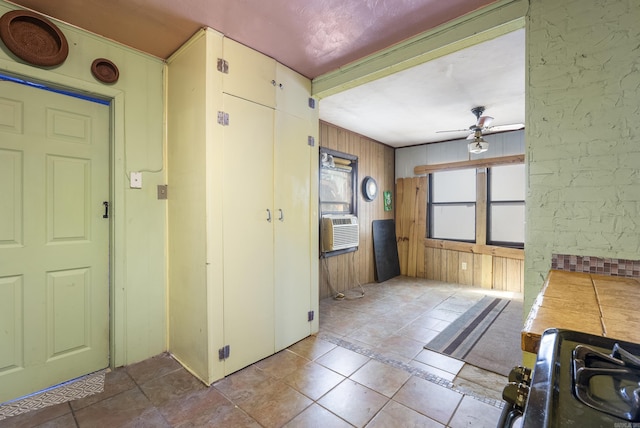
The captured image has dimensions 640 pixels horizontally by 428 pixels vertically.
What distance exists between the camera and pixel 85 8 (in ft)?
5.82

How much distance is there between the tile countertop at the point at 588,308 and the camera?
784mm

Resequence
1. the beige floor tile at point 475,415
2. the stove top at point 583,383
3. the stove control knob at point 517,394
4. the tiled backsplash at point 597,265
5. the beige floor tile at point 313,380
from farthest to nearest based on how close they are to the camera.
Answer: the beige floor tile at point 313,380 < the beige floor tile at point 475,415 < the tiled backsplash at point 597,265 < the stove control knob at point 517,394 < the stove top at point 583,383

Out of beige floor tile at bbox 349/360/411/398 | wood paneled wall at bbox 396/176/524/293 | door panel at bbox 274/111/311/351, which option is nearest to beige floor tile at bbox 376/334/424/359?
beige floor tile at bbox 349/360/411/398

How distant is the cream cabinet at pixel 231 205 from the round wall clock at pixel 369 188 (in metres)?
2.25

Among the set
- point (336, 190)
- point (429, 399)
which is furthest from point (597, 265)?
point (336, 190)

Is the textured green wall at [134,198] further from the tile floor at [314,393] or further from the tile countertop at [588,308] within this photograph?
the tile countertop at [588,308]

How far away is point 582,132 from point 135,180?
9.36 ft

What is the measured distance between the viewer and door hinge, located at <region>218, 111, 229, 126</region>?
2.02m

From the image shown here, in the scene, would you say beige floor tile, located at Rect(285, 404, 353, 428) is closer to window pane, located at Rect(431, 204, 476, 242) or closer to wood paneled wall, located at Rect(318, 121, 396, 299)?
wood paneled wall, located at Rect(318, 121, 396, 299)

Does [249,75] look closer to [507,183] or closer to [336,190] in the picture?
[336,190]

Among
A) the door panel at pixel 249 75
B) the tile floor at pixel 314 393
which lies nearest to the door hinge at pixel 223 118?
the door panel at pixel 249 75

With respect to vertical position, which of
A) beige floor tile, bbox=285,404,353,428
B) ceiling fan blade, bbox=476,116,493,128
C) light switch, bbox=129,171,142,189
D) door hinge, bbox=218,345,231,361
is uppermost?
ceiling fan blade, bbox=476,116,493,128

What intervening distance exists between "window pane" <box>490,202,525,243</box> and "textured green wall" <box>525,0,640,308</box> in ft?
10.8

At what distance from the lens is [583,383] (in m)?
0.58
